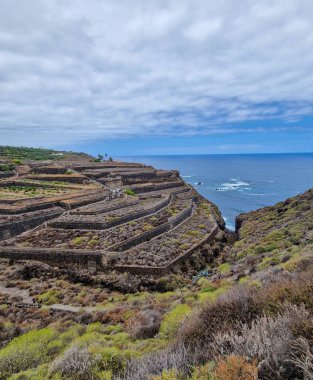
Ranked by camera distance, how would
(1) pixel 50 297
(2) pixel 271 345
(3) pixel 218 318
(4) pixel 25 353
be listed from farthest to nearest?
1. (1) pixel 50 297
2. (4) pixel 25 353
3. (3) pixel 218 318
4. (2) pixel 271 345

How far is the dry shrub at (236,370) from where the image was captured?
3.57m

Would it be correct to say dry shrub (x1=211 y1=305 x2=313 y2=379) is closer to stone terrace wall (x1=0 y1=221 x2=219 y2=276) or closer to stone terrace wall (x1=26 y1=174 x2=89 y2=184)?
stone terrace wall (x1=0 y1=221 x2=219 y2=276)

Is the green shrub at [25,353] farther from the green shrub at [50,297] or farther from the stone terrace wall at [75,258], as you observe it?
the stone terrace wall at [75,258]

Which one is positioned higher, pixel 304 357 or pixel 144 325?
pixel 304 357

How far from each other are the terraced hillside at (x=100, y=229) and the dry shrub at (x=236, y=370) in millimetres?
11458

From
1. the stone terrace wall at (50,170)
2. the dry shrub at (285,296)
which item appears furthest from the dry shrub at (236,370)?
the stone terrace wall at (50,170)

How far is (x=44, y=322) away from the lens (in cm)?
958

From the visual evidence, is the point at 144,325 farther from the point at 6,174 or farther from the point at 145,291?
the point at 6,174

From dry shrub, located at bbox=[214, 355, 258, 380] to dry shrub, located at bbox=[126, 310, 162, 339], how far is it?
393 centimetres

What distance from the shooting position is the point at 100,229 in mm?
20000

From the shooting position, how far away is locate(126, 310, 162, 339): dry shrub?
7340 millimetres

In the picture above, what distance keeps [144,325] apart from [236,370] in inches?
174

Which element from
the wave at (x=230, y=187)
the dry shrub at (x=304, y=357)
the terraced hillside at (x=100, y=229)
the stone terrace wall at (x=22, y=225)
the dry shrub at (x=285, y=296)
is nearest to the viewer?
the dry shrub at (x=304, y=357)

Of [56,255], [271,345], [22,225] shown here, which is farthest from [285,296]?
[22,225]
